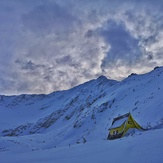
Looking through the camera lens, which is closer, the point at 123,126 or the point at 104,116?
the point at 123,126

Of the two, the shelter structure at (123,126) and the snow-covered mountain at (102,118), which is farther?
the snow-covered mountain at (102,118)

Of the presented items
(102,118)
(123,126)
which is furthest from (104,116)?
(123,126)

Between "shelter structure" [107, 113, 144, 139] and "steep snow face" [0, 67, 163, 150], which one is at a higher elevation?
"steep snow face" [0, 67, 163, 150]

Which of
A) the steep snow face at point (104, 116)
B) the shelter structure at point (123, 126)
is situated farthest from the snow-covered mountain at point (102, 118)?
the shelter structure at point (123, 126)

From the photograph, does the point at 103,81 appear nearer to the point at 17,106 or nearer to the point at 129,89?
the point at 129,89

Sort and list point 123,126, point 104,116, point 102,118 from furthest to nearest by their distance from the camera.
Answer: point 104,116, point 102,118, point 123,126

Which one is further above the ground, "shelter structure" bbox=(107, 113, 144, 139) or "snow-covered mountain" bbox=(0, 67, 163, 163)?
"snow-covered mountain" bbox=(0, 67, 163, 163)

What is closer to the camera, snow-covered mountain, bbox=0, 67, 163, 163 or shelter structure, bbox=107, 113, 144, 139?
shelter structure, bbox=107, 113, 144, 139

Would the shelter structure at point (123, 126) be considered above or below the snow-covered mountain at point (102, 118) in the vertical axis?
below

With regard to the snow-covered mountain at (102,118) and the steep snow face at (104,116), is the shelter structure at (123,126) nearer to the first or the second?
the snow-covered mountain at (102,118)

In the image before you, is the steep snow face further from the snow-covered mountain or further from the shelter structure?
the shelter structure

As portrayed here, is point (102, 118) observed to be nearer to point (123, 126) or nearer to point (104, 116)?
point (104, 116)

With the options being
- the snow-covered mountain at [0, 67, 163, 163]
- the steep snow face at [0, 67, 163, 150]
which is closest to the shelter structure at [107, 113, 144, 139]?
the snow-covered mountain at [0, 67, 163, 163]

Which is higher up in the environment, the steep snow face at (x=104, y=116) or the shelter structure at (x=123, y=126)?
the steep snow face at (x=104, y=116)
